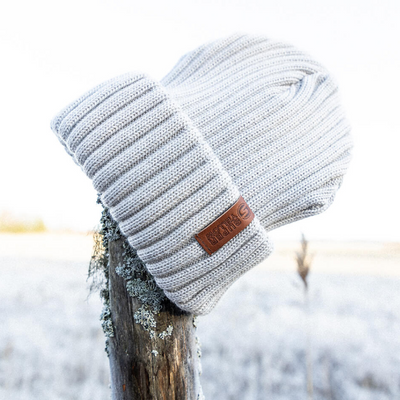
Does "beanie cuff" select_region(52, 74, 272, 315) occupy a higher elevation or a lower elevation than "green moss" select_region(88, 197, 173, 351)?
higher

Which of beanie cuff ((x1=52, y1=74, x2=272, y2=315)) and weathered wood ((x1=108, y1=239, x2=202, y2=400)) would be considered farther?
weathered wood ((x1=108, y1=239, x2=202, y2=400))

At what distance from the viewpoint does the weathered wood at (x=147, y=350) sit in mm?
875

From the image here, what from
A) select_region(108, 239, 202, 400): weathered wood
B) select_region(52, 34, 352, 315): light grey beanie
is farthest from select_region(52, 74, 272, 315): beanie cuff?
select_region(108, 239, 202, 400): weathered wood

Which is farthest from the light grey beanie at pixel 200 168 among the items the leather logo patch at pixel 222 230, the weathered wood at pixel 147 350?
the weathered wood at pixel 147 350

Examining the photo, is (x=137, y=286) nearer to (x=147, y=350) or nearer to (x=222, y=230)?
(x=147, y=350)

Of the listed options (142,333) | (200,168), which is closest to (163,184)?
(200,168)

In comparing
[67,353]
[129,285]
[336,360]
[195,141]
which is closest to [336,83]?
[195,141]

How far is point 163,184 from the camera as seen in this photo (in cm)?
77

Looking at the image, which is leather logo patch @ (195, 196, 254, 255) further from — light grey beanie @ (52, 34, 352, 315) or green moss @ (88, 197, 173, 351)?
green moss @ (88, 197, 173, 351)

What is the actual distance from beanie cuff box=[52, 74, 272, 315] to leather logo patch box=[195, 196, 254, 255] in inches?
0.4

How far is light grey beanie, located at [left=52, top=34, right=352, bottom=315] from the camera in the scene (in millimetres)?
770

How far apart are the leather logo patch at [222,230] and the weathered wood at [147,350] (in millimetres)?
227

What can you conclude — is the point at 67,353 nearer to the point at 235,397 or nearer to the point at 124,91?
the point at 235,397

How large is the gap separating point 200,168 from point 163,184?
9 cm
